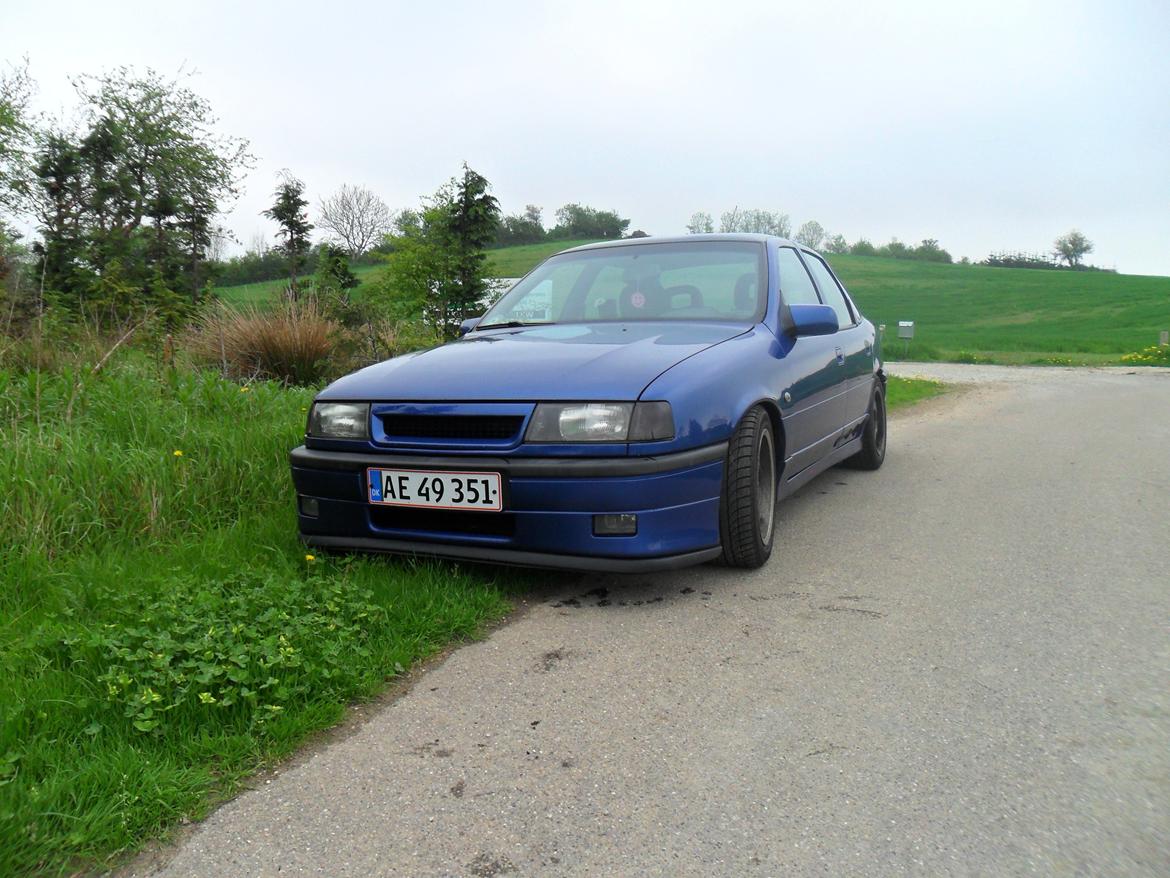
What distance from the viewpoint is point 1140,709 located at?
2.55m

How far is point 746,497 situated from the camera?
3611mm

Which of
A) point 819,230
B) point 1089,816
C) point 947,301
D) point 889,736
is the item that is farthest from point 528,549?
point 819,230

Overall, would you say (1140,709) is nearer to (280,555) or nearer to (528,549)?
(528,549)

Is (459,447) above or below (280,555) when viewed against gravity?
above

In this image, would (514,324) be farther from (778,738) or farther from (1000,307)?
(1000,307)

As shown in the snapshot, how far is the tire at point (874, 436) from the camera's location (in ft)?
20.9

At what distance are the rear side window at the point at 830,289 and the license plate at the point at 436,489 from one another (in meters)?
3.05

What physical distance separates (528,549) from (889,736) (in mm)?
1422

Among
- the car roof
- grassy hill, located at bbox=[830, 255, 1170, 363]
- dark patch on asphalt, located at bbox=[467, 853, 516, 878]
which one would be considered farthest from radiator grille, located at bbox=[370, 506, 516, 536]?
grassy hill, located at bbox=[830, 255, 1170, 363]

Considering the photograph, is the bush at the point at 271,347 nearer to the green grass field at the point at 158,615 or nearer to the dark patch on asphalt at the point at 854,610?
the green grass field at the point at 158,615

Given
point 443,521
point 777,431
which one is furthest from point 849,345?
point 443,521

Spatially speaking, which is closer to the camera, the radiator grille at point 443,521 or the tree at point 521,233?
the radiator grille at point 443,521

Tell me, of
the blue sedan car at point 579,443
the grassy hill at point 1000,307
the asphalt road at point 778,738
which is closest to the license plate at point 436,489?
the blue sedan car at point 579,443

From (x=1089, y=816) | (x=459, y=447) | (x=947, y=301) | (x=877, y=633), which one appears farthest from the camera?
(x=947, y=301)
